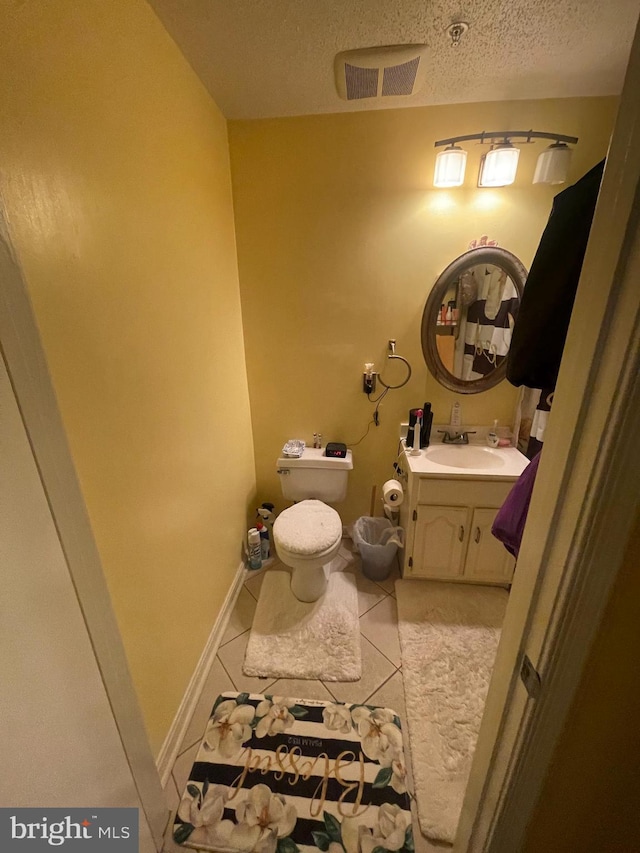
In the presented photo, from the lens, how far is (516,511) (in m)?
0.98

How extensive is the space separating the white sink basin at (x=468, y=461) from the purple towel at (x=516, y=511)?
70 centimetres

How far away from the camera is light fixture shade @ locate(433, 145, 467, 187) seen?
4.90 feet

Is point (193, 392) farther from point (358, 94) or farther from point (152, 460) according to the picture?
point (358, 94)

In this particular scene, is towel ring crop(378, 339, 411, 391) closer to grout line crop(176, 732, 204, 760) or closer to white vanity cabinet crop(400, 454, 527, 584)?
white vanity cabinet crop(400, 454, 527, 584)

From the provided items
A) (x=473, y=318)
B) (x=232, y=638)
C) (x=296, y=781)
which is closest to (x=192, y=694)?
(x=232, y=638)

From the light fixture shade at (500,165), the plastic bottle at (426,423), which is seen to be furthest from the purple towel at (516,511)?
the light fixture shade at (500,165)

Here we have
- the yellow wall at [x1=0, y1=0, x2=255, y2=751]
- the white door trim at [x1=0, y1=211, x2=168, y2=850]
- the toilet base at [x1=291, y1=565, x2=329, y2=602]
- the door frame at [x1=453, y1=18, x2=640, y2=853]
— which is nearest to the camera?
the door frame at [x1=453, y1=18, x2=640, y2=853]

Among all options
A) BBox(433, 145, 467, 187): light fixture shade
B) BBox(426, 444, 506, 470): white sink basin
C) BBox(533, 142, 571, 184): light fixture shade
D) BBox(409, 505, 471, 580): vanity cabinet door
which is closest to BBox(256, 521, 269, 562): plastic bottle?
BBox(409, 505, 471, 580): vanity cabinet door

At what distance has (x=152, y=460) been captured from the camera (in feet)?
3.59

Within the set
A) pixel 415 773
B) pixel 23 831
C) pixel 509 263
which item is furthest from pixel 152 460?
pixel 509 263

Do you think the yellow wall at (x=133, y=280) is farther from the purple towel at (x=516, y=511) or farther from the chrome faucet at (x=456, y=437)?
the chrome faucet at (x=456, y=437)

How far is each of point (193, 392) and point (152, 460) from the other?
1.26 ft

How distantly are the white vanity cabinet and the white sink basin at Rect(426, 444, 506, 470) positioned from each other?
194mm

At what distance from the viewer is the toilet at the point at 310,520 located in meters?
1.69
